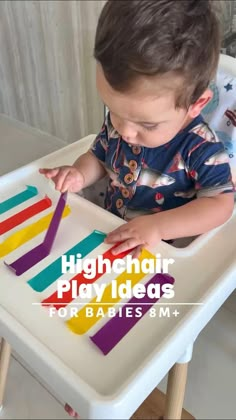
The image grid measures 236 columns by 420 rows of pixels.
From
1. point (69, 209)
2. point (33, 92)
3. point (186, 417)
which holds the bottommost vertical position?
point (186, 417)

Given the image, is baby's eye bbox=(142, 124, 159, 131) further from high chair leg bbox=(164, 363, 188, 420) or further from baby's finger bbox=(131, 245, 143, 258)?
high chair leg bbox=(164, 363, 188, 420)

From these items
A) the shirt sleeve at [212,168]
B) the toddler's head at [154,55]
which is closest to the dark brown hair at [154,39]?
the toddler's head at [154,55]

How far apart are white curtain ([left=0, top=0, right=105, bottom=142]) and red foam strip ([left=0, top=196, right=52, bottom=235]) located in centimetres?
64

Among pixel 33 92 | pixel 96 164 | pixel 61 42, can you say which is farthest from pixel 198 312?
pixel 33 92

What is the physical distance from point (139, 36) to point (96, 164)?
0.31 metres

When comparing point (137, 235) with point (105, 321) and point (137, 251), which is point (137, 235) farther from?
point (105, 321)

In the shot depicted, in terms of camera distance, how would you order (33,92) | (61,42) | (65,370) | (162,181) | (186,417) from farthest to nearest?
(33,92)
(61,42)
(186,417)
(162,181)
(65,370)

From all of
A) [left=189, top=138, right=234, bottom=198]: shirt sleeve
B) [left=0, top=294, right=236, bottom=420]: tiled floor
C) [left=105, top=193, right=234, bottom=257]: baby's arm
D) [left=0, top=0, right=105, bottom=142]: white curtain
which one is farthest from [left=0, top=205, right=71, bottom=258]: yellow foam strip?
[left=0, top=0, right=105, bottom=142]: white curtain

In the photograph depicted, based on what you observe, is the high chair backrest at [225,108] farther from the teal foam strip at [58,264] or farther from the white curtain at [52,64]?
the white curtain at [52,64]

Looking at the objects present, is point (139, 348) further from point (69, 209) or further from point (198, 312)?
point (69, 209)

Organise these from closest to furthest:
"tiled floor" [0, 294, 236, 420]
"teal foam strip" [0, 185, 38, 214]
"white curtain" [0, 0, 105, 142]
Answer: "teal foam strip" [0, 185, 38, 214]
"tiled floor" [0, 294, 236, 420]
"white curtain" [0, 0, 105, 142]

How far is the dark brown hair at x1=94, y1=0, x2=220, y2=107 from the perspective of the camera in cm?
48

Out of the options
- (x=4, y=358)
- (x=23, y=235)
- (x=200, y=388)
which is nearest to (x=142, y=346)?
(x=23, y=235)

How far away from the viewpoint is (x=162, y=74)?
0.50 meters
